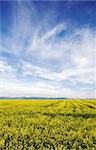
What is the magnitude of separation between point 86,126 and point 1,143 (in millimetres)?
7237

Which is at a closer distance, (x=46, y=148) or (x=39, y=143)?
(x=46, y=148)

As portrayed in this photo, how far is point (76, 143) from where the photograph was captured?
1162cm

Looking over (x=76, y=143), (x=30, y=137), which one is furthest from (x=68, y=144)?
(x=30, y=137)

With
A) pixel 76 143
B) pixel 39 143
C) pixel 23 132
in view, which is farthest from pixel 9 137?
pixel 76 143

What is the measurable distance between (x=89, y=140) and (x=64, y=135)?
1771 mm

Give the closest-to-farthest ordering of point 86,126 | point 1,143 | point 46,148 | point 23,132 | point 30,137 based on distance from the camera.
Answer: point 46,148, point 1,143, point 30,137, point 23,132, point 86,126

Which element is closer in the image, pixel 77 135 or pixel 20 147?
pixel 20 147

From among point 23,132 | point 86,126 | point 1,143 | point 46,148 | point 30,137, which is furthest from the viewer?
point 86,126

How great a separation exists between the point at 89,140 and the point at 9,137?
467 cm

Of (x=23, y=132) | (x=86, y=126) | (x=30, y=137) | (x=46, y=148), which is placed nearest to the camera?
(x=46, y=148)

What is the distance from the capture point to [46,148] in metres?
10.6

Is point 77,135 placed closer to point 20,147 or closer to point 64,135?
point 64,135

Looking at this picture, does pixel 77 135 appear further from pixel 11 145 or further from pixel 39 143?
pixel 11 145

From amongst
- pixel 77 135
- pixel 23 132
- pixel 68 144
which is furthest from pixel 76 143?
pixel 23 132
